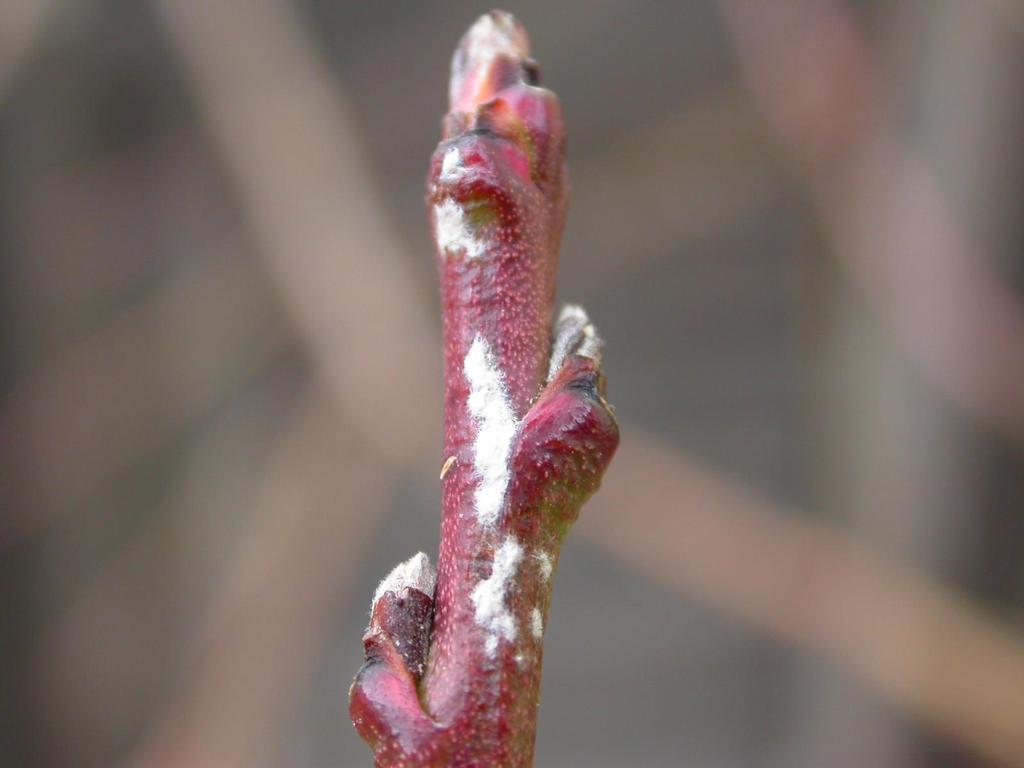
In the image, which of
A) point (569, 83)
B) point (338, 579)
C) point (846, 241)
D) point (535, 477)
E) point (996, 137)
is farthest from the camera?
point (338, 579)

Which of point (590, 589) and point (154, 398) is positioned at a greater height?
point (154, 398)

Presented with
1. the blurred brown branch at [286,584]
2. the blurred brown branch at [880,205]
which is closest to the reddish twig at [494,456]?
the blurred brown branch at [880,205]

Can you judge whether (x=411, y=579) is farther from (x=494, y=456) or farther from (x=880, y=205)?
(x=880, y=205)

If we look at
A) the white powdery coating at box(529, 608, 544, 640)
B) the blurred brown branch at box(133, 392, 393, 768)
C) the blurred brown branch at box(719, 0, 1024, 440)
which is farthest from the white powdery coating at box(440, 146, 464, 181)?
the blurred brown branch at box(133, 392, 393, 768)

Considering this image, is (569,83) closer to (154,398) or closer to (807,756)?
(154,398)

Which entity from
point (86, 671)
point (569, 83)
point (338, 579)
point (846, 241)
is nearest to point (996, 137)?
point (846, 241)

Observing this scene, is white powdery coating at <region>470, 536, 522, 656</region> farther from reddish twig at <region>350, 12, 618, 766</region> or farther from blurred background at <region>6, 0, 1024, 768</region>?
blurred background at <region>6, 0, 1024, 768</region>

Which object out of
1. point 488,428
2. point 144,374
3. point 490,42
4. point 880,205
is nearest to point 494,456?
point 488,428
